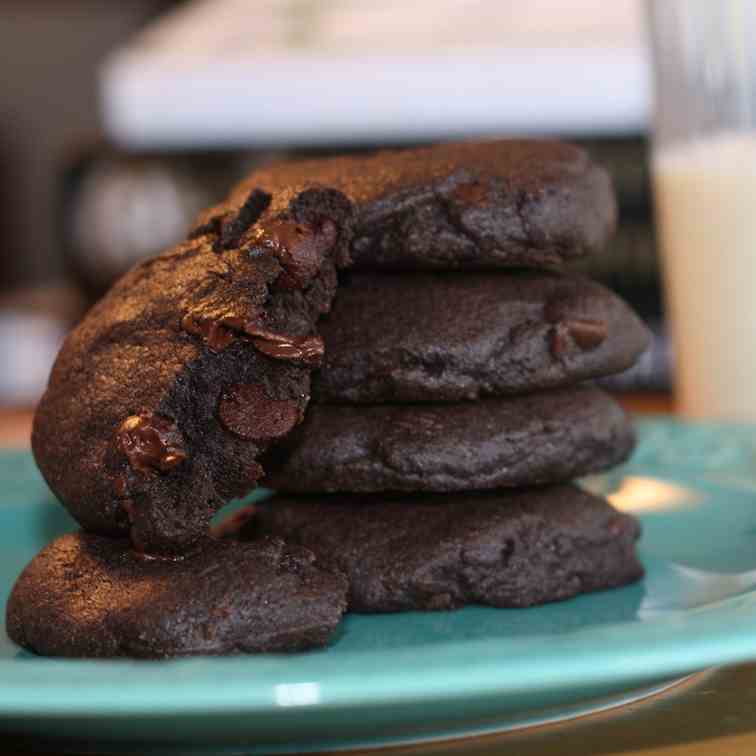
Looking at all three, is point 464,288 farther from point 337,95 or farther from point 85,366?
point 337,95

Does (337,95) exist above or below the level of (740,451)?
above

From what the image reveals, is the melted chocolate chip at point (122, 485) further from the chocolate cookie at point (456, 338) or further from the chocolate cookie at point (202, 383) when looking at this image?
the chocolate cookie at point (456, 338)

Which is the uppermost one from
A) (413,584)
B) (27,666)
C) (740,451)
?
(27,666)

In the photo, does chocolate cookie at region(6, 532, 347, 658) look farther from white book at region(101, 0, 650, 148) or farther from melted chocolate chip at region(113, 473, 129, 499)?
white book at region(101, 0, 650, 148)

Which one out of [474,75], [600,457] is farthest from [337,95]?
[600,457]

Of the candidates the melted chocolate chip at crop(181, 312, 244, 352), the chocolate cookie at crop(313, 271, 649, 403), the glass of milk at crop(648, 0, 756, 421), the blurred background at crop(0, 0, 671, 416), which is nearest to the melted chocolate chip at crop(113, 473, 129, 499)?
the melted chocolate chip at crop(181, 312, 244, 352)

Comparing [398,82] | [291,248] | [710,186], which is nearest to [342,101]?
[398,82]

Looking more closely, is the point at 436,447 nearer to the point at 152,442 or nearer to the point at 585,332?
the point at 585,332

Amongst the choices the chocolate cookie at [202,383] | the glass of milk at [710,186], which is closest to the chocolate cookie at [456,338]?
the chocolate cookie at [202,383]
